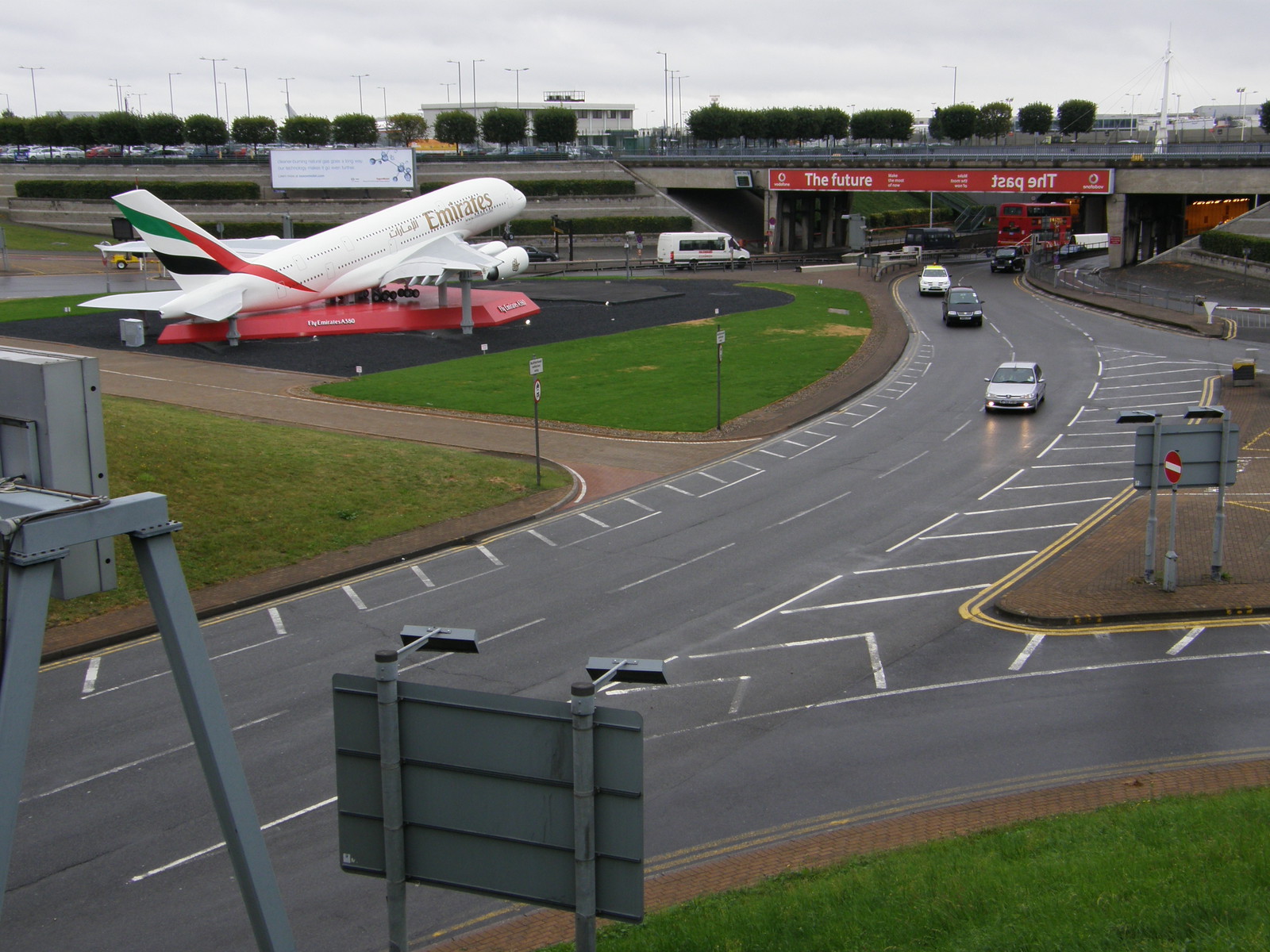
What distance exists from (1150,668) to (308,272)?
1761 inches

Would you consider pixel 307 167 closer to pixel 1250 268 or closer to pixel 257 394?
pixel 257 394

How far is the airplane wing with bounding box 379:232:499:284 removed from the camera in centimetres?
5575

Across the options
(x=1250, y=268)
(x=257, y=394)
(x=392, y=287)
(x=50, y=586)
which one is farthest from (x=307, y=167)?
(x=50, y=586)

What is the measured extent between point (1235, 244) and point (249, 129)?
90.0 metres

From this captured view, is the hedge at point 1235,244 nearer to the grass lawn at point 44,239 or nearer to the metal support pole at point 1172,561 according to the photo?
the metal support pole at point 1172,561

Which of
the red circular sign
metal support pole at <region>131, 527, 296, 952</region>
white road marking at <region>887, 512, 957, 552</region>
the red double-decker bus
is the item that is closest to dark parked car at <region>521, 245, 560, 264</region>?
the red double-decker bus

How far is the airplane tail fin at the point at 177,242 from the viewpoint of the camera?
4675cm

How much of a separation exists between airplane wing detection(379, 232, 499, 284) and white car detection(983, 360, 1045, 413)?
26.6m

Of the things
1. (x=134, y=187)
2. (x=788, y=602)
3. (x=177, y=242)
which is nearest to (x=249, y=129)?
(x=134, y=187)

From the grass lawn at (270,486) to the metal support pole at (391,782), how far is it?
644 inches

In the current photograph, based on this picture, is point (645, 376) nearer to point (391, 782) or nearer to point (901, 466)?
point (901, 466)

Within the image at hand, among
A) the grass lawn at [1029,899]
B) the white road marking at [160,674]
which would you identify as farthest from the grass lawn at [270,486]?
the grass lawn at [1029,899]

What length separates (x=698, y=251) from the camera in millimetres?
87812

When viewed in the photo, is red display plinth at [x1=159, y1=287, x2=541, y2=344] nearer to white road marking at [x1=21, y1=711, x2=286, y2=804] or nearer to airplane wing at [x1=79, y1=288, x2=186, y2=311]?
airplane wing at [x1=79, y1=288, x2=186, y2=311]
